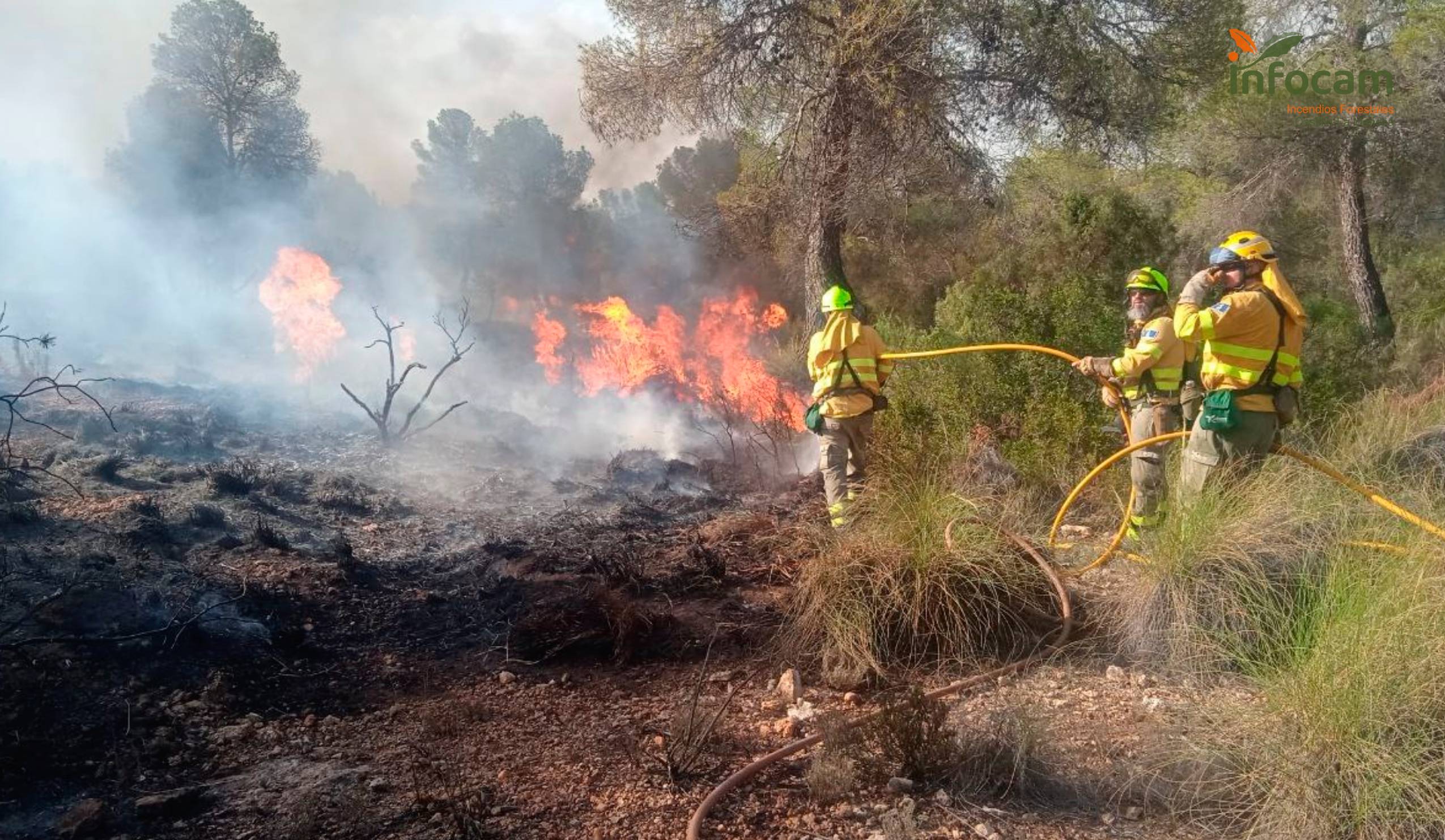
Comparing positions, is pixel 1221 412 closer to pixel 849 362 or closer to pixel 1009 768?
pixel 849 362

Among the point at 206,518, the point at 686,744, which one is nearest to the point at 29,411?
the point at 206,518

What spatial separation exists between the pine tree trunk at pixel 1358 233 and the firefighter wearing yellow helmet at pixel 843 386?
990 cm

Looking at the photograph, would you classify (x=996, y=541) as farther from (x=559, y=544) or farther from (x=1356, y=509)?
(x=559, y=544)

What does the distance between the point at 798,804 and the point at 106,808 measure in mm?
2388

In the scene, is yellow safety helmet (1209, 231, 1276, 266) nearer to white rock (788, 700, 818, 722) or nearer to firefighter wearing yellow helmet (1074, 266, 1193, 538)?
firefighter wearing yellow helmet (1074, 266, 1193, 538)

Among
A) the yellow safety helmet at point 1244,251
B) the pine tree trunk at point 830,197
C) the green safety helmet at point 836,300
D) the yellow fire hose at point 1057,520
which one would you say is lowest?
the yellow fire hose at point 1057,520

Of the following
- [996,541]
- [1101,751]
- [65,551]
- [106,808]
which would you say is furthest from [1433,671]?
[65,551]

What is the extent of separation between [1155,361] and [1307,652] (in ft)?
9.44

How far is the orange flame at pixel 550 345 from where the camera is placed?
18938 millimetres

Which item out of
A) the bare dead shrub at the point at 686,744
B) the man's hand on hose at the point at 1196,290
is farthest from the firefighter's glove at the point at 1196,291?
the bare dead shrub at the point at 686,744

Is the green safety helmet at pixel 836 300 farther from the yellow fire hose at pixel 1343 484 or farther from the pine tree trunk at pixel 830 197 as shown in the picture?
the pine tree trunk at pixel 830 197

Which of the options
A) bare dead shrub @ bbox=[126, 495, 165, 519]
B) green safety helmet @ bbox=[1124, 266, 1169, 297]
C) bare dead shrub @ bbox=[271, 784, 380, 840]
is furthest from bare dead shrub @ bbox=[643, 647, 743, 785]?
bare dead shrub @ bbox=[126, 495, 165, 519]

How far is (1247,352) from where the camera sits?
4.77 meters

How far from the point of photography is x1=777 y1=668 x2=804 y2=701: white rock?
3775 millimetres
